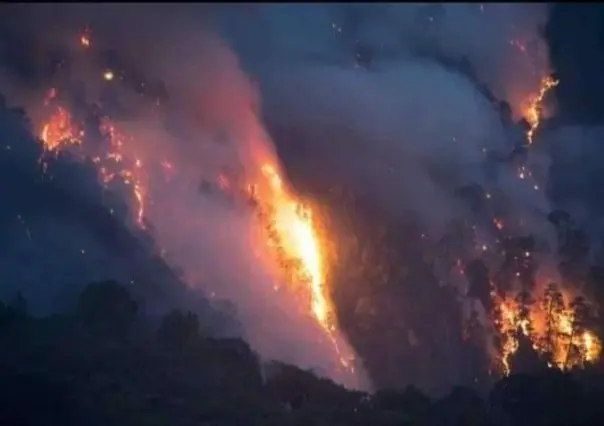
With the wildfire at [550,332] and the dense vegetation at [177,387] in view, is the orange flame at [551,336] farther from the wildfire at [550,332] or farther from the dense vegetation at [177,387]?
the dense vegetation at [177,387]

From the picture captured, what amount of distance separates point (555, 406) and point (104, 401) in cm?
1559

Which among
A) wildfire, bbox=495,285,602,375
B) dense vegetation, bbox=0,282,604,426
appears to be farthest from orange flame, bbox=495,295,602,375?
dense vegetation, bbox=0,282,604,426

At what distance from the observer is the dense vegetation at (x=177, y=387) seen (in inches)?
1176

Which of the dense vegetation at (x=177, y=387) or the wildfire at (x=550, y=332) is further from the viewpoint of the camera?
the wildfire at (x=550, y=332)

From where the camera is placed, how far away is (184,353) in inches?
1602

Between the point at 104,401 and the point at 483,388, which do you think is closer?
the point at 104,401

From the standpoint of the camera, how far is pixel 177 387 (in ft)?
115

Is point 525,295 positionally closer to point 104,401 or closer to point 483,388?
point 483,388

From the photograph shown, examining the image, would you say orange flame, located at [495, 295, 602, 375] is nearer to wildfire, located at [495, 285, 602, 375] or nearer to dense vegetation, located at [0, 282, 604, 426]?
wildfire, located at [495, 285, 602, 375]

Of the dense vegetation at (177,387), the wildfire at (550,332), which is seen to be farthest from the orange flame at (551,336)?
the dense vegetation at (177,387)

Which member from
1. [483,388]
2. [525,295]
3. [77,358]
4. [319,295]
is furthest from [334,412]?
[525,295]

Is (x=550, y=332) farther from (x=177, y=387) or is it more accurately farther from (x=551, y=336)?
(x=177, y=387)

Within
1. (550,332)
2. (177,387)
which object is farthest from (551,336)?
(177,387)

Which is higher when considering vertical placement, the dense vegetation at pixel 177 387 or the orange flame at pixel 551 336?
the orange flame at pixel 551 336
